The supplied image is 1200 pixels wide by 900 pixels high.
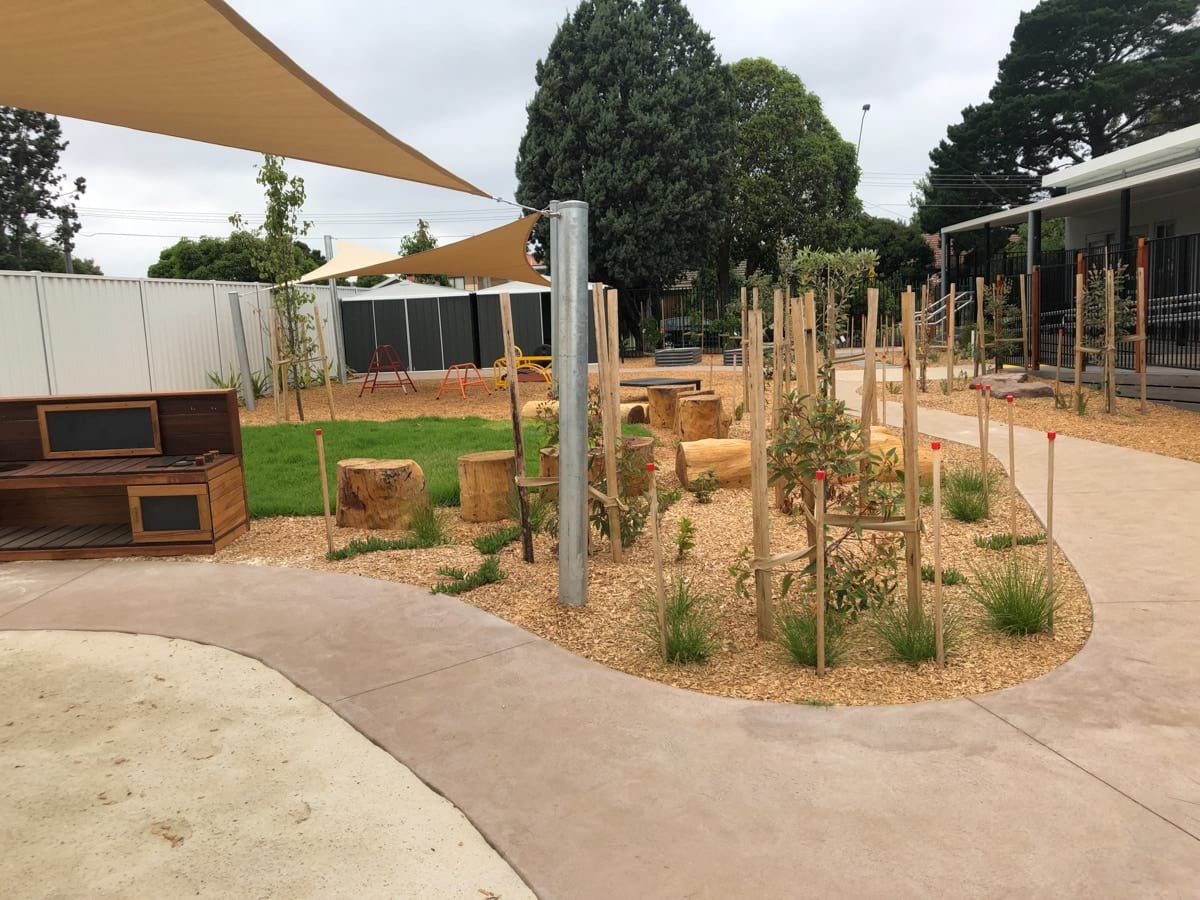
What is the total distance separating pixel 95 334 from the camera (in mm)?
10641

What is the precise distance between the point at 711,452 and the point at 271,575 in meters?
3.53

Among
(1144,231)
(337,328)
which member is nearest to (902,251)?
(1144,231)

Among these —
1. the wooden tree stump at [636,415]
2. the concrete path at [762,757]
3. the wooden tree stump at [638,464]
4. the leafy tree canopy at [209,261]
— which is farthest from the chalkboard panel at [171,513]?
the leafy tree canopy at [209,261]

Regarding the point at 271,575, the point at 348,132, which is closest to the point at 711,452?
the point at 271,575

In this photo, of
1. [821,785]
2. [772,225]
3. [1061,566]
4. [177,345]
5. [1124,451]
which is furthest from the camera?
[772,225]

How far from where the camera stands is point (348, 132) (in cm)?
371

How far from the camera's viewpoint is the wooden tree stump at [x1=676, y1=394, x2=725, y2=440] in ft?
29.7

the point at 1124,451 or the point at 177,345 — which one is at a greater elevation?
the point at 177,345

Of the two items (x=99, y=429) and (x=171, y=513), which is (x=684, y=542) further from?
(x=99, y=429)

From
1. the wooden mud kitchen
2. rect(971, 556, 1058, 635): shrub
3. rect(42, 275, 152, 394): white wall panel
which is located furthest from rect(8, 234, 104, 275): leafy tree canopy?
rect(971, 556, 1058, 635): shrub

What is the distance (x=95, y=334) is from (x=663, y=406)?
270 inches

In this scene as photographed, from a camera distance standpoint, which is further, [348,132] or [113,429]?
[113,429]

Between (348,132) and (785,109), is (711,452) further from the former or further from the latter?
(785,109)

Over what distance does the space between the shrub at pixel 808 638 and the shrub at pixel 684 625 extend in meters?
0.31
